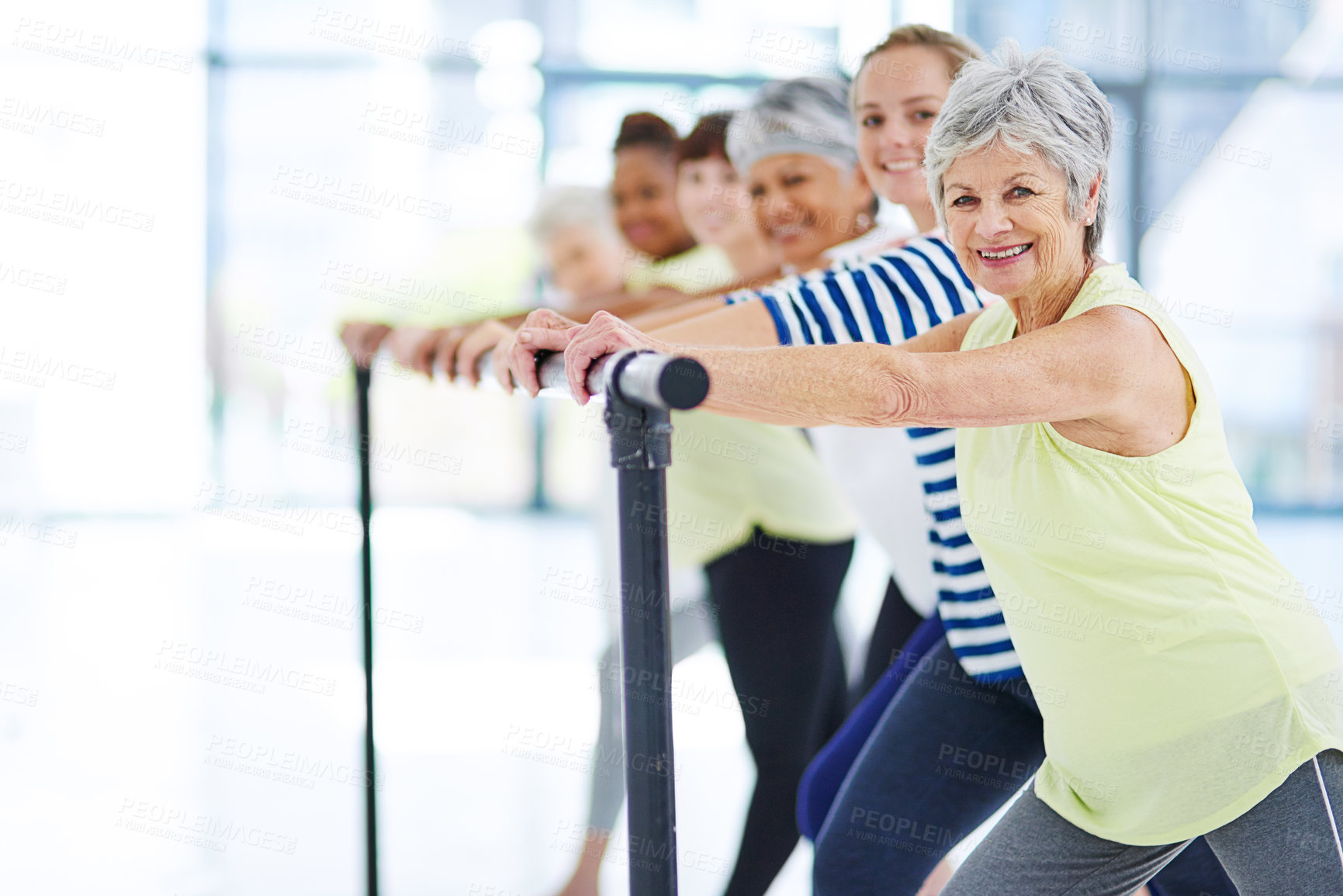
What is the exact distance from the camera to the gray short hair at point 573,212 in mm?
2480

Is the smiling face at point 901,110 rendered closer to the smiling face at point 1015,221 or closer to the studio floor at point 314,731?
the smiling face at point 1015,221

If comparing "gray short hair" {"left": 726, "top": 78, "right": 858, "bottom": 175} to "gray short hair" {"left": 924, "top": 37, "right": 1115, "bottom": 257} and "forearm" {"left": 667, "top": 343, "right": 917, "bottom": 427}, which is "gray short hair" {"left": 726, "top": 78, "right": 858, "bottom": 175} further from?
"forearm" {"left": 667, "top": 343, "right": 917, "bottom": 427}

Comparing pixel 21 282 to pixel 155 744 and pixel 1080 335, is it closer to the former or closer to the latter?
pixel 155 744

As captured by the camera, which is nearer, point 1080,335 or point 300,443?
point 1080,335

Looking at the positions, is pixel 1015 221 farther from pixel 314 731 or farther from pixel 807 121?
pixel 314 731

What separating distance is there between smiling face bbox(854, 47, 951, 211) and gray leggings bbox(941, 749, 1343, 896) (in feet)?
2.31

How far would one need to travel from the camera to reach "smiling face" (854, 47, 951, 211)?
4.47 feet

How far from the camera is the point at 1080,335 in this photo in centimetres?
87

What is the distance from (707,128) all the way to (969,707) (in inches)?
46.7

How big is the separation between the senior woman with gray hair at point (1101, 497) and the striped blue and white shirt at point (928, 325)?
195 mm

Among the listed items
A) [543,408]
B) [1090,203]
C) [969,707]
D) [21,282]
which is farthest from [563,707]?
[21,282]

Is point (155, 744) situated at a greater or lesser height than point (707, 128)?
lesser

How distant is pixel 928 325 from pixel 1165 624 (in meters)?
0.41

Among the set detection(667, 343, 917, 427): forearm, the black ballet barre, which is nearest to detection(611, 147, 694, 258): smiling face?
detection(667, 343, 917, 427): forearm
